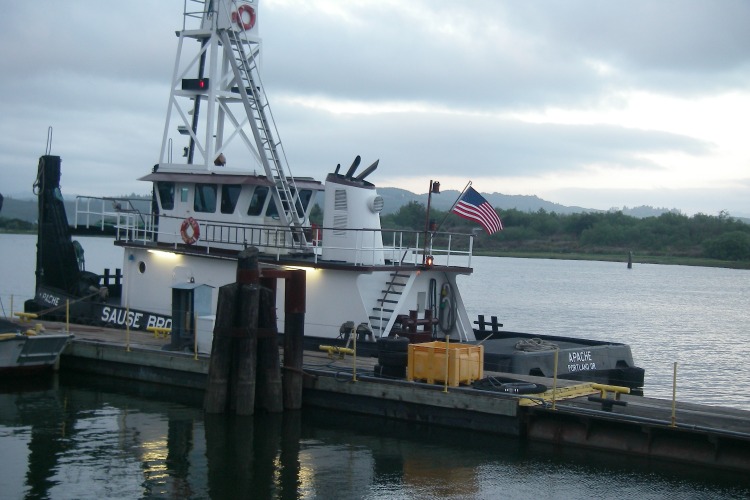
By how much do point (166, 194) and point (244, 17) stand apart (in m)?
5.13

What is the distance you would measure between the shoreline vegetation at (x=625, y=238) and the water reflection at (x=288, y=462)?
8862 cm

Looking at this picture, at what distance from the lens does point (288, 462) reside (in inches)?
616

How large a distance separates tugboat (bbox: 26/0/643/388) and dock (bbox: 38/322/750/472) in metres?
0.84

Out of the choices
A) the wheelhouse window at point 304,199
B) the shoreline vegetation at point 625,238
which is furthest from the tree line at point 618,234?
the wheelhouse window at point 304,199

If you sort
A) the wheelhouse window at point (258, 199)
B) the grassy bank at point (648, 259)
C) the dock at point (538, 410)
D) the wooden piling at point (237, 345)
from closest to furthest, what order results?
the dock at point (538, 410) < the wooden piling at point (237, 345) < the wheelhouse window at point (258, 199) < the grassy bank at point (648, 259)

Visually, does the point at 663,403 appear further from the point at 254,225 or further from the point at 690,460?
the point at 254,225

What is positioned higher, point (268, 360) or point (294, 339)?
point (294, 339)

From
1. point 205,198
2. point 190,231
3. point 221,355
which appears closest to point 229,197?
point 205,198

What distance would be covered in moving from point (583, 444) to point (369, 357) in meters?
5.90

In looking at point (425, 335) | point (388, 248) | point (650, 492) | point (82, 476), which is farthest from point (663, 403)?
point (82, 476)

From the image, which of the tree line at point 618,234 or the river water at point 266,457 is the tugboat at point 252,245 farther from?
the tree line at point 618,234

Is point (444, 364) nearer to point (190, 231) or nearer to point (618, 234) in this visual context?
point (190, 231)

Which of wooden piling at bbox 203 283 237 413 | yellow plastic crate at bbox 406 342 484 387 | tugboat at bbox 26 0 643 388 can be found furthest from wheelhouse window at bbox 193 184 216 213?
yellow plastic crate at bbox 406 342 484 387

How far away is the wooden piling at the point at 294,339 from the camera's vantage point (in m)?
18.4
